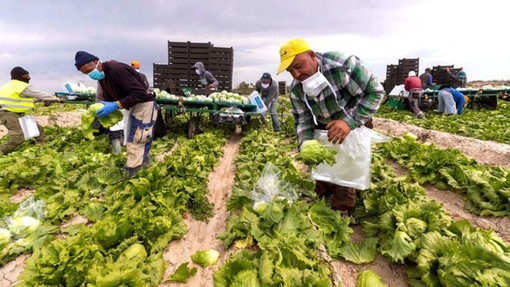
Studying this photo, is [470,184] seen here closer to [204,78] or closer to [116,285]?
[116,285]

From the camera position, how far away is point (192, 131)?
358 inches

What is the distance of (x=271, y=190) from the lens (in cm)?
374

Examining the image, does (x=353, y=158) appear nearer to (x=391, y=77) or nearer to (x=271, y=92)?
(x=271, y=92)

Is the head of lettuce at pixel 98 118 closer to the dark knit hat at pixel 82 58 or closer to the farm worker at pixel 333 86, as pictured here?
the dark knit hat at pixel 82 58

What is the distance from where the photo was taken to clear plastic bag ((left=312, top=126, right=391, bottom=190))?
10.6ft

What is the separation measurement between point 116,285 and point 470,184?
5.43 meters

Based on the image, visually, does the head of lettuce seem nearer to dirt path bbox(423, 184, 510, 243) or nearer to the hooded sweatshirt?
the hooded sweatshirt

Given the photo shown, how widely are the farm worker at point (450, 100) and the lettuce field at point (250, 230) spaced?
10.6 meters

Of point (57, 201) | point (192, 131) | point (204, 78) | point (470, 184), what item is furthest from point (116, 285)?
point (204, 78)

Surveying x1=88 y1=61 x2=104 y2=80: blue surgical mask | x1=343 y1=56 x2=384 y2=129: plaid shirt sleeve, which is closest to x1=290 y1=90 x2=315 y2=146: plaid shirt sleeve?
x1=343 y1=56 x2=384 y2=129: plaid shirt sleeve

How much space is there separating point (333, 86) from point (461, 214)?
316cm

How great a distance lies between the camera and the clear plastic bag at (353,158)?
3.24 metres

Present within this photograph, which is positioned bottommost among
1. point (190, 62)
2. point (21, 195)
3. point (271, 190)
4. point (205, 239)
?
point (21, 195)

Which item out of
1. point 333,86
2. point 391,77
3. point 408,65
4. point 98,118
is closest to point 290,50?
point 333,86
